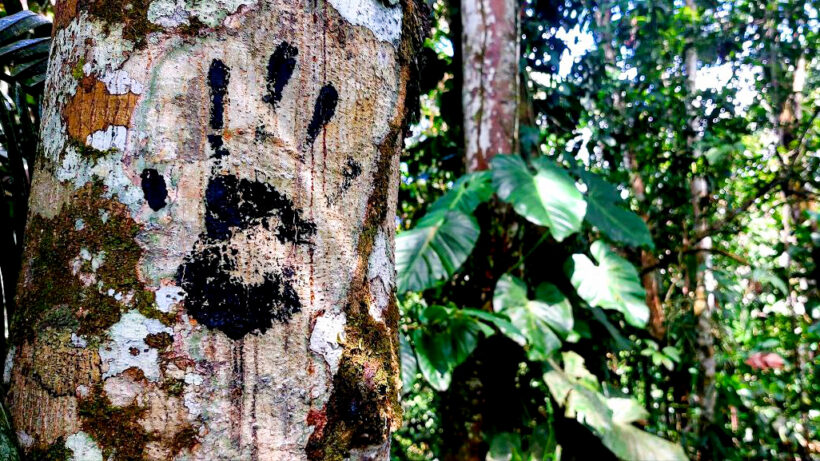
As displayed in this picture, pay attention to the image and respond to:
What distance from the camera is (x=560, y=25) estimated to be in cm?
348

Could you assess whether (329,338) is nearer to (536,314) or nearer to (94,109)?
(94,109)

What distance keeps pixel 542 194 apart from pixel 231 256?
177 cm

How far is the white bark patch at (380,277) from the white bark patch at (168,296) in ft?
0.55

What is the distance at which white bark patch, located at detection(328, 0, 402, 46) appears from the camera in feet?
1.79

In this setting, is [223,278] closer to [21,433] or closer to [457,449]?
[21,433]

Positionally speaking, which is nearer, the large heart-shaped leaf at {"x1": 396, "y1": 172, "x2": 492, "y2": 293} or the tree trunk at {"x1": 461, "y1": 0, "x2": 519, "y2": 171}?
the large heart-shaped leaf at {"x1": 396, "y1": 172, "x2": 492, "y2": 293}

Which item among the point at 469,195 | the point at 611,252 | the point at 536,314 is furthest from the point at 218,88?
the point at 611,252

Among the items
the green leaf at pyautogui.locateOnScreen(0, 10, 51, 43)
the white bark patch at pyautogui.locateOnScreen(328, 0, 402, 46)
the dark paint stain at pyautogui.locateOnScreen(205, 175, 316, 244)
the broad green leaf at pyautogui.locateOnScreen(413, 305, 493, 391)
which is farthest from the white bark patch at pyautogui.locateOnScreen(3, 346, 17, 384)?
the broad green leaf at pyautogui.locateOnScreen(413, 305, 493, 391)

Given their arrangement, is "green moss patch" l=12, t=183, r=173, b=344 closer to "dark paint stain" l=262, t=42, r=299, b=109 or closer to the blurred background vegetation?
"dark paint stain" l=262, t=42, r=299, b=109

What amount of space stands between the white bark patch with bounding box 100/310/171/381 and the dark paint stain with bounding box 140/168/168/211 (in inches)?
3.4

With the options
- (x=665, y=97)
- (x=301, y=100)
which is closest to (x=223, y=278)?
(x=301, y=100)

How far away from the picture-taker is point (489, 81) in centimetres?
275

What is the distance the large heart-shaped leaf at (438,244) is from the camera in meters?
2.07

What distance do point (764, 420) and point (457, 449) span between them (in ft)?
7.21
